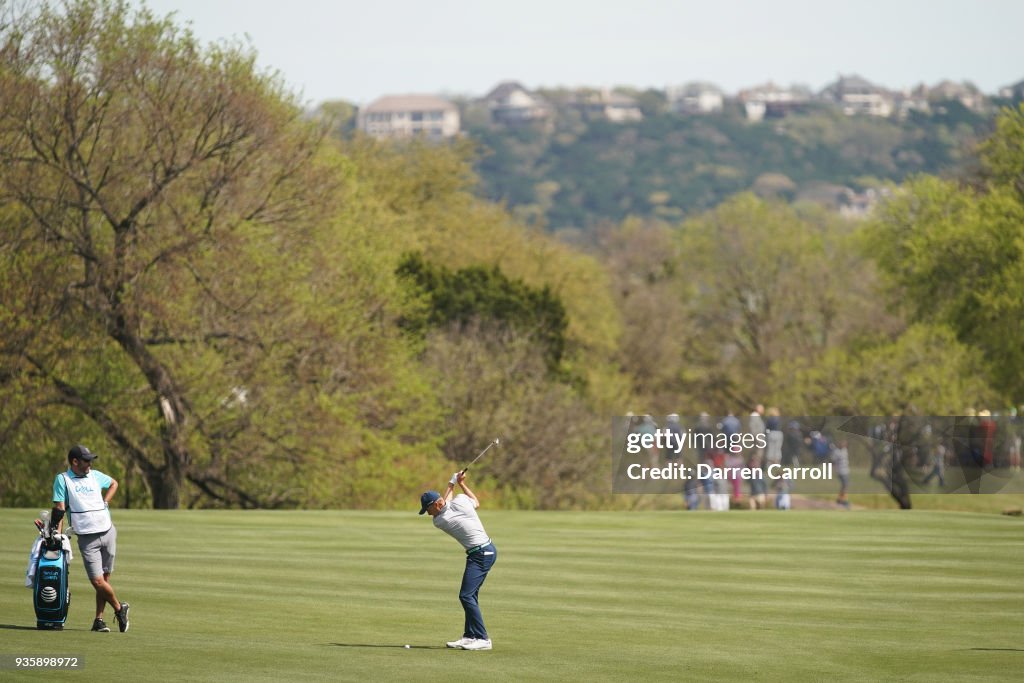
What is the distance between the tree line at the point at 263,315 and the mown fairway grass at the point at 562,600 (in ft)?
40.7

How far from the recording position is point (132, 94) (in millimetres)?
48156

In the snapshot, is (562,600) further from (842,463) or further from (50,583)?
(842,463)

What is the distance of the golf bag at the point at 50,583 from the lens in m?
17.0

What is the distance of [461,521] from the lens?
16.7 meters

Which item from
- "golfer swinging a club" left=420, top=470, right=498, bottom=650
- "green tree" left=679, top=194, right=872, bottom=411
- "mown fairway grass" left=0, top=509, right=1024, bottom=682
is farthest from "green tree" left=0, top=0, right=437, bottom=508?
"green tree" left=679, top=194, right=872, bottom=411

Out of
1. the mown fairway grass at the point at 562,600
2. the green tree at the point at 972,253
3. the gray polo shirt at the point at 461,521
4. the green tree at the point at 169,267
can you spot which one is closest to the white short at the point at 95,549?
the mown fairway grass at the point at 562,600

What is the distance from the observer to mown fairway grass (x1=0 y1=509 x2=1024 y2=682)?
649 inches

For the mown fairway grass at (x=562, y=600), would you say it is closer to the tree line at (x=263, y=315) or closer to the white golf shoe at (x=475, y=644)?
the white golf shoe at (x=475, y=644)

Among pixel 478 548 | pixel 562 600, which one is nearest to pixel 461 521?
pixel 478 548

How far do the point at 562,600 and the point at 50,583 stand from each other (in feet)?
26.9

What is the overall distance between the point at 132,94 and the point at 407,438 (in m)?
16.9

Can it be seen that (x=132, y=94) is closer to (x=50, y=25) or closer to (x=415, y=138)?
(x=50, y=25)
